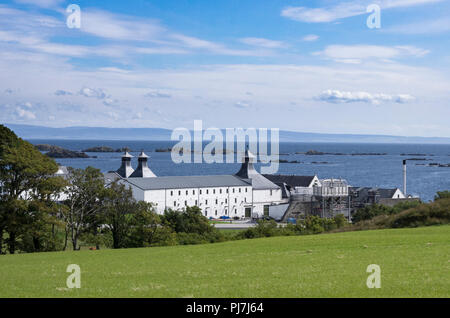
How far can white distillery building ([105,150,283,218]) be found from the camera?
89.0m

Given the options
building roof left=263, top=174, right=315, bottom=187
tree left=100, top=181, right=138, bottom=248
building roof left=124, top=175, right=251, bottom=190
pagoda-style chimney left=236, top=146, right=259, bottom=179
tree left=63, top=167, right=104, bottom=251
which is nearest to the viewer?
tree left=63, top=167, right=104, bottom=251

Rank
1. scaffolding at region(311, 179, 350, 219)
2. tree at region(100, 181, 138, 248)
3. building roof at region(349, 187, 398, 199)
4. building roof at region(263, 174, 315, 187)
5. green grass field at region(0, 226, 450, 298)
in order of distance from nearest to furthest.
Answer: green grass field at region(0, 226, 450, 298) → tree at region(100, 181, 138, 248) → scaffolding at region(311, 179, 350, 219) → building roof at region(349, 187, 398, 199) → building roof at region(263, 174, 315, 187)

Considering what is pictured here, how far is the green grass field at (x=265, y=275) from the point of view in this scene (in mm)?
12742

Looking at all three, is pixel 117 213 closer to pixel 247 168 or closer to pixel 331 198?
pixel 331 198

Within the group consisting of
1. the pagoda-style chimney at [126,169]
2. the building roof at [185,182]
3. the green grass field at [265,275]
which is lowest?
the green grass field at [265,275]

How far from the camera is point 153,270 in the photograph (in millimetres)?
17938

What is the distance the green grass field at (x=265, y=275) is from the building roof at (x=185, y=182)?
66348 millimetres

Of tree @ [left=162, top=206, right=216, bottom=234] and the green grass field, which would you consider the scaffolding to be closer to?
tree @ [left=162, top=206, right=216, bottom=234]

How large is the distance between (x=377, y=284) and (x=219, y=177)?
8821 cm

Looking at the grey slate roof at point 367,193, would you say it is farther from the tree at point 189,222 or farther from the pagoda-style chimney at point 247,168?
the tree at point 189,222

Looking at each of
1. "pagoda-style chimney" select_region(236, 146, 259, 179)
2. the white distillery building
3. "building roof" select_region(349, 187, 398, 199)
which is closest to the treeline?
"building roof" select_region(349, 187, 398, 199)

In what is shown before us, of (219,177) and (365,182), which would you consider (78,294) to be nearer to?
(219,177)

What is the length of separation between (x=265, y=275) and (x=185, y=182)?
79.1 meters

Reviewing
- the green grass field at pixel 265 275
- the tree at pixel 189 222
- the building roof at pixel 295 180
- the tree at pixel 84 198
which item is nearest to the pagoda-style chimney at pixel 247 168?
the building roof at pixel 295 180
